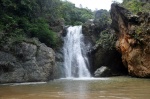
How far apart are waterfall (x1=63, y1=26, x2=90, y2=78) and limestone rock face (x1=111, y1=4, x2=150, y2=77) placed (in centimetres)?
416

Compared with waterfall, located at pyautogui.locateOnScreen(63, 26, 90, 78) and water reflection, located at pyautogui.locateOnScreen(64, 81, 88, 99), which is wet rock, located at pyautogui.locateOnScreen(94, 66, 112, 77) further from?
water reflection, located at pyautogui.locateOnScreen(64, 81, 88, 99)

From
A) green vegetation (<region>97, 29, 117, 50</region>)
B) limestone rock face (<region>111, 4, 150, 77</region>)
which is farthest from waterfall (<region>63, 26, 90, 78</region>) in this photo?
limestone rock face (<region>111, 4, 150, 77</region>)

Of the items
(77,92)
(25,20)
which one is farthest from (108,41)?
(77,92)

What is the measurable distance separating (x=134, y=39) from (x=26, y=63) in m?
8.95

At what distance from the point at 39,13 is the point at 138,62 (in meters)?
11.1

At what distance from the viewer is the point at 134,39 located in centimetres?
2155

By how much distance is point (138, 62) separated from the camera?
21.4m

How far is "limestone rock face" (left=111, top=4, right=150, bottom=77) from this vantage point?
20531 millimetres

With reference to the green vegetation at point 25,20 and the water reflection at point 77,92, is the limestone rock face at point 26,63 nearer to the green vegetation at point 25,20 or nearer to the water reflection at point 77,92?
the green vegetation at point 25,20

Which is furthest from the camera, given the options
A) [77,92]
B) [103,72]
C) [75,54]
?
[75,54]

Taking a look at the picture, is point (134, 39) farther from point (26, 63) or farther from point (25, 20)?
point (25, 20)

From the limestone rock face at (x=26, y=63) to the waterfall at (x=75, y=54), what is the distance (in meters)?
5.10

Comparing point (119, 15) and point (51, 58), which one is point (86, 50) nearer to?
point (119, 15)

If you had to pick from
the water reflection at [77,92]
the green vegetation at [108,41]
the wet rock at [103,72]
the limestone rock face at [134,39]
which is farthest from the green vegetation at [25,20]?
the water reflection at [77,92]
